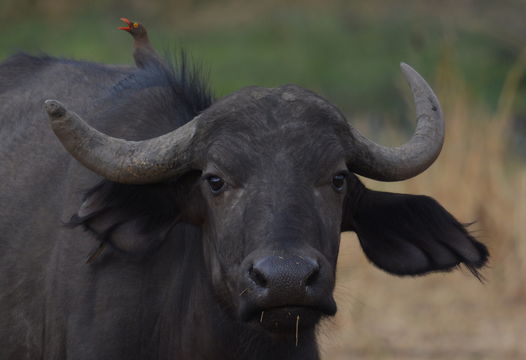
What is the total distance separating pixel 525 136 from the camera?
16328 millimetres

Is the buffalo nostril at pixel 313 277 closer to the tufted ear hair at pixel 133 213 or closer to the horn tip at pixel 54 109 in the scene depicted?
the tufted ear hair at pixel 133 213

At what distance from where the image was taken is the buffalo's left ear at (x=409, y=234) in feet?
19.5

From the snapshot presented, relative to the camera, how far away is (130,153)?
5367 mm

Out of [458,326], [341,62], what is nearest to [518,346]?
[458,326]

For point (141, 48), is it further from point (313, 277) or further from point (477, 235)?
point (477, 235)

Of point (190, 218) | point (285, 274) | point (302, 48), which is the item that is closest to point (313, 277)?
point (285, 274)

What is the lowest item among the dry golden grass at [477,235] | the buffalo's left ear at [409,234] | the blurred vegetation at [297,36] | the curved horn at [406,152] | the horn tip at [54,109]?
the blurred vegetation at [297,36]

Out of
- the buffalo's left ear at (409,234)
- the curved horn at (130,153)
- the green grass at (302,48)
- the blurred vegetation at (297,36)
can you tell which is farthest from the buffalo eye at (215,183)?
the green grass at (302,48)

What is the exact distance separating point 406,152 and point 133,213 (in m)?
1.26

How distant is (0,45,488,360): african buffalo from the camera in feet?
16.8

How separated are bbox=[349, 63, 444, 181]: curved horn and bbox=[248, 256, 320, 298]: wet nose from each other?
0.85 m

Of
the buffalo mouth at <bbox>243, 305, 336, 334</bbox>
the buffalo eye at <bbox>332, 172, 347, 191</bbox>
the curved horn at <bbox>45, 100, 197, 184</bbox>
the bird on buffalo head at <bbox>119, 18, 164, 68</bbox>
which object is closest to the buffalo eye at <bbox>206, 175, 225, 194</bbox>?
the curved horn at <bbox>45, 100, 197, 184</bbox>

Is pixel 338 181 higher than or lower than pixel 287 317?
higher

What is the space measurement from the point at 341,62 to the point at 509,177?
39.7 ft
